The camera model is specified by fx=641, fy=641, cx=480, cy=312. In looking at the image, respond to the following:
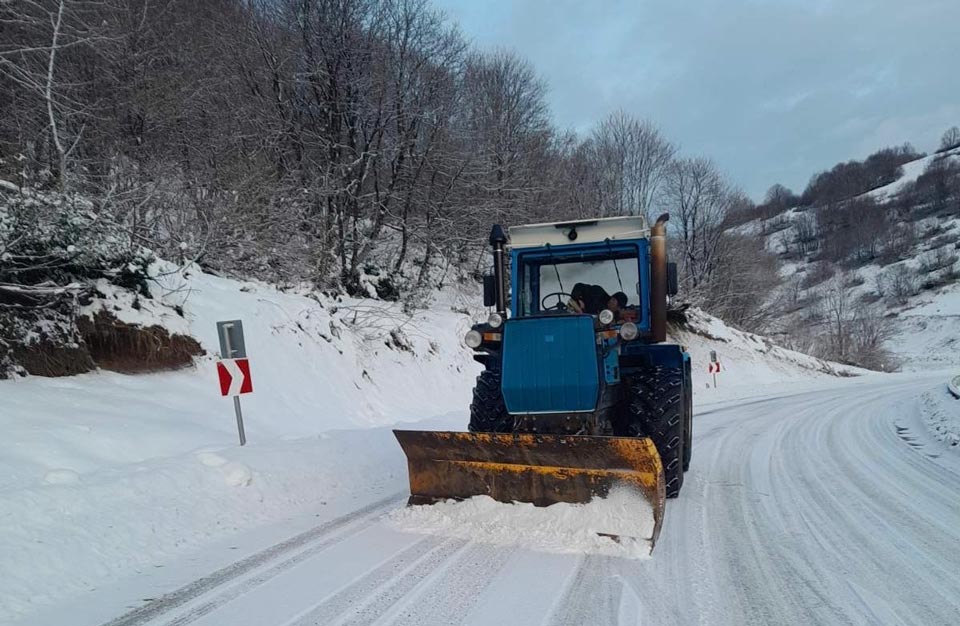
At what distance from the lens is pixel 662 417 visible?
5.59 m

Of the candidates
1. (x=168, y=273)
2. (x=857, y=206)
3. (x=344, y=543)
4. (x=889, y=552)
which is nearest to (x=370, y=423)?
(x=168, y=273)

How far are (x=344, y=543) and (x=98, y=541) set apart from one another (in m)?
1.71

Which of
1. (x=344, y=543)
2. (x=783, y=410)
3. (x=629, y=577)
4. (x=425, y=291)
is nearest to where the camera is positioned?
(x=629, y=577)

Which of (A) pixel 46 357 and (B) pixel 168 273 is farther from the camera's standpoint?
(B) pixel 168 273

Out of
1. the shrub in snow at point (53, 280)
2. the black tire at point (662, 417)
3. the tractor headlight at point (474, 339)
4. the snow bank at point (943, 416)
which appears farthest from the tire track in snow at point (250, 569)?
the snow bank at point (943, 416)

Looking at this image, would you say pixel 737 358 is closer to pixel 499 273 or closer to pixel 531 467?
pixel 499 273

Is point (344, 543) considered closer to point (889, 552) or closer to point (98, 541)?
point (98, 541)

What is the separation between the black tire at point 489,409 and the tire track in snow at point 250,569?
1107mm

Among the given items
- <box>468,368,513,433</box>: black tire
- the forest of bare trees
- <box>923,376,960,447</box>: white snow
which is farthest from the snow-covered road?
the forest of bare trees

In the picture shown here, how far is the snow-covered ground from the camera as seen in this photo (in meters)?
4.47

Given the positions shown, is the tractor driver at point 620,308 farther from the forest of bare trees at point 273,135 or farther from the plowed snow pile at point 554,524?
the forest of bare trees at point 273,135

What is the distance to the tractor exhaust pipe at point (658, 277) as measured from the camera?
5789mm

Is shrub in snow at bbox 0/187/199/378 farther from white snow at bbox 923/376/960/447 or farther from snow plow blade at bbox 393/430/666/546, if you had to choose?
white snow at bbox 923/376/960/447

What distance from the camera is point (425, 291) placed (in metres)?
20.5
